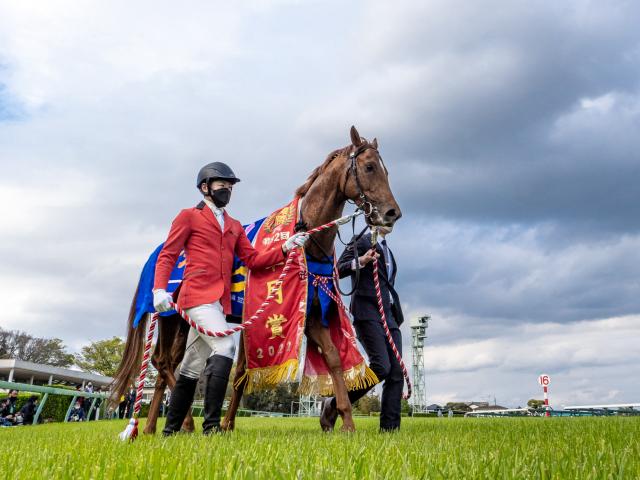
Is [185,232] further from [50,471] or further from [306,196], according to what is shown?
[50,471]

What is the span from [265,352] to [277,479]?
3885 millimetres

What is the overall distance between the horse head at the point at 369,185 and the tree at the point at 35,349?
53.1 m

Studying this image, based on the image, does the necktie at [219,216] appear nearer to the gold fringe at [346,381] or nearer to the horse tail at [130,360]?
the gold fringe at [346,381]

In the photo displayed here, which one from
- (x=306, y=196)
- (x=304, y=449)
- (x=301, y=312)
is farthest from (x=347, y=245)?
(x=304, y=449)

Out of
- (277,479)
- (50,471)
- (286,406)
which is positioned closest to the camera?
(277,479)

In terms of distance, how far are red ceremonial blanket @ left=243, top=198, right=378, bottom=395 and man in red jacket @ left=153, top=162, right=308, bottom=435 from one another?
291 millimetres

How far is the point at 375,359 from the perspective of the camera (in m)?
6.23

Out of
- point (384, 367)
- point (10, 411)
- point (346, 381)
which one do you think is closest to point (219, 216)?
point (346, 381)

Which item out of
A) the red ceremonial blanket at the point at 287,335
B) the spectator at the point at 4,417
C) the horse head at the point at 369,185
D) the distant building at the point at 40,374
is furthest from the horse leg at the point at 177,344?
the distant building at the point at 40,374

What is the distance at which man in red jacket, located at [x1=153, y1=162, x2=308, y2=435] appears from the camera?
5086 millimetres

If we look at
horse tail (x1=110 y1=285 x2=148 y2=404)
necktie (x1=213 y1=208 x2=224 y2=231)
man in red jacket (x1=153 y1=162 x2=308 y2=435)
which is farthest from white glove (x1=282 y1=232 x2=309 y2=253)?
horse tail (x1=110 y1=285 x2=148 y2=404)

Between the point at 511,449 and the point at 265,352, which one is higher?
the point at 265,352

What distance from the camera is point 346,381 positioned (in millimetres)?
6133

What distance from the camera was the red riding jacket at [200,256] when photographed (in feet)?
16.9
